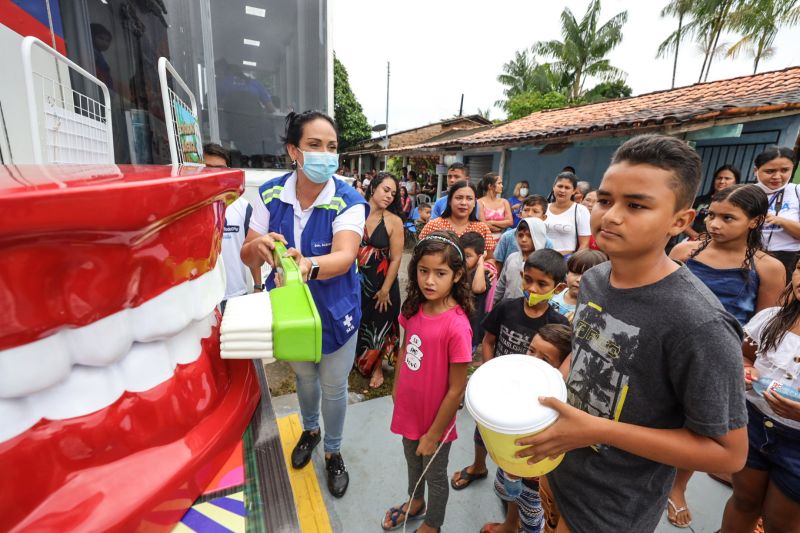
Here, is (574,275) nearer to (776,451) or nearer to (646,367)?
(776,451)

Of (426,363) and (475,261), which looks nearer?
(426,363)

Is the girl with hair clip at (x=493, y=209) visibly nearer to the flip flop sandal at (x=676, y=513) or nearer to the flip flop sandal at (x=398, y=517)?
the flip flop sandal at (x=676, y=513)

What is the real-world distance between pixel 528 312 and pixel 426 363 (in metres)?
0.71

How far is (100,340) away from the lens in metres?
0.55

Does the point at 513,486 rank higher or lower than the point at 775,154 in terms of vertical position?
lower

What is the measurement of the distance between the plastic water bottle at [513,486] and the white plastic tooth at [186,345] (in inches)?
63.7

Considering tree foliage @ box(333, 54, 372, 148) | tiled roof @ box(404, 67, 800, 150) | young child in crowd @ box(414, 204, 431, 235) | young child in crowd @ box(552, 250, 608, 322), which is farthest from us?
tree foliage @ box(333, 54, 372, 148)

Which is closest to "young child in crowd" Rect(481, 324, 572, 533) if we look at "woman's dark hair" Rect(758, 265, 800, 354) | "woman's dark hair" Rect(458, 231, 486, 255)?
"woman's dark hair" Rect(758, 265, 800, 354)

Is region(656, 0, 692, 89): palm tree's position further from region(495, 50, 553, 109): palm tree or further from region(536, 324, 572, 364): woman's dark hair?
region(536, 324, 572, 364): woman's dark hair

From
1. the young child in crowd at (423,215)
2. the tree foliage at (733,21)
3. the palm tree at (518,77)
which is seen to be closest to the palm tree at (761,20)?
the tree foliage at (733,21)

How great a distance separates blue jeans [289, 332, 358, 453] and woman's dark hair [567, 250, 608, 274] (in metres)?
1.44

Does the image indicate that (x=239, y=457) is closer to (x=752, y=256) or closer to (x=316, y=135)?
(x=316, y=135)

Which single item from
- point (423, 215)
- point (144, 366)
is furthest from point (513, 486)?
point (423, 215)

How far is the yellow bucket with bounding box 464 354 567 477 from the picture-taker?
97 cm
